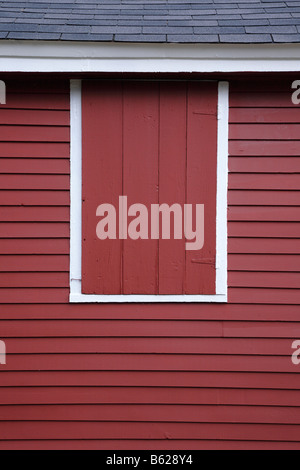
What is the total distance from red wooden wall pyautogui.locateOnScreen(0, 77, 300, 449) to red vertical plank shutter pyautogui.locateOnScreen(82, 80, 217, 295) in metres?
0.15

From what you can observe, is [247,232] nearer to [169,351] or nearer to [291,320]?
[291,320]

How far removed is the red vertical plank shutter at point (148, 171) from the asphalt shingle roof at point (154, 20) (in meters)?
0.32

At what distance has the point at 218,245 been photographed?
125 inches

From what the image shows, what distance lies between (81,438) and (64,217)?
155cm

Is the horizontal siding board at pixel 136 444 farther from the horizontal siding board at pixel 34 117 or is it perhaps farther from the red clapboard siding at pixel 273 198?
the horizontal siding board at pixel 34 117

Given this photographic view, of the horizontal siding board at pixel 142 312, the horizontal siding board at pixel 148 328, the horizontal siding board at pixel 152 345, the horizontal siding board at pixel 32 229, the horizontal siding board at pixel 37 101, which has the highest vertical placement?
the horizontal siding board at pixel 37 101

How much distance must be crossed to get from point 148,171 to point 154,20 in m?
1.02

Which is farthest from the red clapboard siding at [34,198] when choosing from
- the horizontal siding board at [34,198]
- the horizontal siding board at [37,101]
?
the horizontal siding board at [37,101]

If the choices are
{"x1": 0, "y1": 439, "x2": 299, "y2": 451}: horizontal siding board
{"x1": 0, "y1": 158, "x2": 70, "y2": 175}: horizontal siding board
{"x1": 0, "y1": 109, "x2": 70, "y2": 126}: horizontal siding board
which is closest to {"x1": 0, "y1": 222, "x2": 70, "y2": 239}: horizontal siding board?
{"x1": 0, "y1": 158, "x2": 70, "y2": 175}: horizontal siding board

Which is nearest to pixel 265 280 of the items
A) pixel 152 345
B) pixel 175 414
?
pixel 152 345

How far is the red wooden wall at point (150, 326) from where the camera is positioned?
10.2 ft

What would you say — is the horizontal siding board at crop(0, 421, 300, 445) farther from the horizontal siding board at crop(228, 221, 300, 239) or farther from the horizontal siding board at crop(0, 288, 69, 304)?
the horizontal siding board at crop(228, 221, 300, 239)

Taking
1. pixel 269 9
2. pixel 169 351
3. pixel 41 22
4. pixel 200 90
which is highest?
pixel 269 9

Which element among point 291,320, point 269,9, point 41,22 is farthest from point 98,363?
point 269,9
